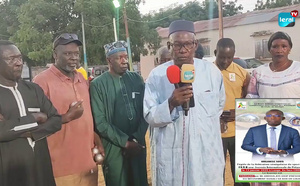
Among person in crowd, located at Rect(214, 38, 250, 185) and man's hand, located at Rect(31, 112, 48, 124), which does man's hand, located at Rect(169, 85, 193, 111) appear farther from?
person in crowd, located at Rect(214, 38, 250, 185)

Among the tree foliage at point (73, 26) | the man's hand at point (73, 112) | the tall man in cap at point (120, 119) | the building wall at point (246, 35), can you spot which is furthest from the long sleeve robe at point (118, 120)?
the building wall at point (246, 35)

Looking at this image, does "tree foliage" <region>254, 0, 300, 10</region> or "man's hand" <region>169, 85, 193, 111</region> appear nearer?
"man's hand" <region>169, 85, 193, 111</region>

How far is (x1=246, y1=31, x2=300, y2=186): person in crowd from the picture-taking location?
10.3 feet

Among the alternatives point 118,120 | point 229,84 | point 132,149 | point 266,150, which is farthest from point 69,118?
point 229,84

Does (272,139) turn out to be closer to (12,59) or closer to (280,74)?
(280,74)

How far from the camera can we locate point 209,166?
260cm

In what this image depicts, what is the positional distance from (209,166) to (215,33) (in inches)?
1005

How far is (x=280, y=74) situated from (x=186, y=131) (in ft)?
4.04

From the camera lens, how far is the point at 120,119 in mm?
3445

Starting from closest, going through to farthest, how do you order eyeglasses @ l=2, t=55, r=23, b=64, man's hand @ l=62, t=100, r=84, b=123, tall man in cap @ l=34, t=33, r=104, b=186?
eyeglasses @ l=2, t=55, r=23, b=64, man's hand @ l=62, t=100, r=84, b=123, tall man in cap @ l=34, t=33, r=104, b=186

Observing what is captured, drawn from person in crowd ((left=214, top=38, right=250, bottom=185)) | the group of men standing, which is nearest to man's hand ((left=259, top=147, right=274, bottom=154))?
the group of men standing

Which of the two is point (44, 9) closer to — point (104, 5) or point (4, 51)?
point (104, 5)

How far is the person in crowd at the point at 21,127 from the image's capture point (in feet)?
8.13

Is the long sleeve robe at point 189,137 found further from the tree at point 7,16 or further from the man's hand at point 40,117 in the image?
the tree at point 7,16
